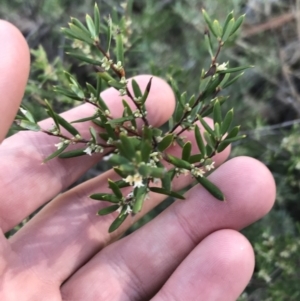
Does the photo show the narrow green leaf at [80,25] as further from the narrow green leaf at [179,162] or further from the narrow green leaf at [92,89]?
the narrow green leaf at [179,162]

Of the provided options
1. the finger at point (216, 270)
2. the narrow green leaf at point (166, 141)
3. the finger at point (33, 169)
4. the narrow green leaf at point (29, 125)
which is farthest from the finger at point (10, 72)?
the finger at point (216, 270)

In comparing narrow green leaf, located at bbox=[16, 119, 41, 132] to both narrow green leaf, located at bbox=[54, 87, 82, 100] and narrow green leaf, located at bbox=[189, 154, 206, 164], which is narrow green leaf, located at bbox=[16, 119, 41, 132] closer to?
narrow green leaf, located at bbox=[54, 87, 82, 100]

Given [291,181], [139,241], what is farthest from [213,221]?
[291,181]

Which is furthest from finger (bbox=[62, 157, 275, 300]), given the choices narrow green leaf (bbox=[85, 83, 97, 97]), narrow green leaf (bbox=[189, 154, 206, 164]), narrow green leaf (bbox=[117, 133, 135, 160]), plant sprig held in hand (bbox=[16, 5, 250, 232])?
narrow green leaf (bbox=[117, 133, 135, 160])

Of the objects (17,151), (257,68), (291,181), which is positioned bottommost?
(291,181)

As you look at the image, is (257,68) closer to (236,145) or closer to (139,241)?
(236,145)

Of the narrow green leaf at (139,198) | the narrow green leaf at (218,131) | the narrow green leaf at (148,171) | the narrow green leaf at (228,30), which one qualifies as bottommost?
the narrow green leaf at (139,198)

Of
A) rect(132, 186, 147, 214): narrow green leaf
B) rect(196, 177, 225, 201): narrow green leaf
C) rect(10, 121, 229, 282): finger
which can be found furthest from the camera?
rect(10, 121, 229, 282): finger

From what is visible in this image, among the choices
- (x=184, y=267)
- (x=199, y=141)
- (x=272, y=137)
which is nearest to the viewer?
(x=199, y=141)

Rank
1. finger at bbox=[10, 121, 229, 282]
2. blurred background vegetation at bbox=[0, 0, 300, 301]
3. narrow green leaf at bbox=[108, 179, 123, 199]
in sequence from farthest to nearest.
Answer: blurred background vegetation at bbox=[0, 0, 300, 301] < finger at bbox=[10, 121, 229, 282] < narrow green leaf at bbox=[108, 179, 123, 199]
